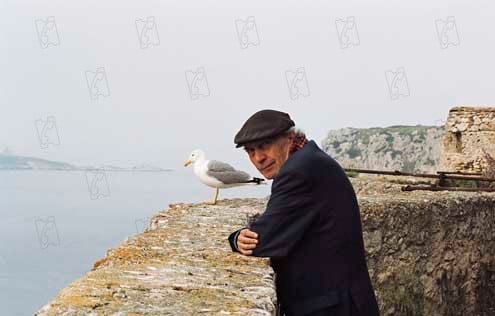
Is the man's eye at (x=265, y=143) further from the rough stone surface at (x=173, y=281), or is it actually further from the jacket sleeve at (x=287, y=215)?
the rough stone surface at (x=173, y=281)

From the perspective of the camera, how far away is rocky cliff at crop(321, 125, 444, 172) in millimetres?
27766

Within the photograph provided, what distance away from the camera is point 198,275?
330 centimetres

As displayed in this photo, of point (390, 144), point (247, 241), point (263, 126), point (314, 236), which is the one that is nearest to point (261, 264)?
point (247, 241)

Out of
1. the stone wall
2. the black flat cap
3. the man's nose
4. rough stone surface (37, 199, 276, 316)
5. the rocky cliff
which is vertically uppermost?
the black flat cap

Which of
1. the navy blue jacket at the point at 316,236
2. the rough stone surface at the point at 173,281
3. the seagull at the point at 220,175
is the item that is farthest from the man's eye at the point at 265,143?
the seagull at the point at 220,175

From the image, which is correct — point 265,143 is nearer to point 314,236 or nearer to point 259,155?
point 259,155

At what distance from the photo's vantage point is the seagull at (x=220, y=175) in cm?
636

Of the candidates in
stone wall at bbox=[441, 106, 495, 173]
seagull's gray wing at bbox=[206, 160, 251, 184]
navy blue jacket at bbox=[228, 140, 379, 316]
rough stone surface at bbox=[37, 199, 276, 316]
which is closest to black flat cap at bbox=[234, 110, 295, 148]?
navy blue jacket at bbox=[228, 140, 379, 316]

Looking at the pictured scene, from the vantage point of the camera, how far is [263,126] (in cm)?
323

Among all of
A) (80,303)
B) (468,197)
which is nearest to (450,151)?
(468,197)

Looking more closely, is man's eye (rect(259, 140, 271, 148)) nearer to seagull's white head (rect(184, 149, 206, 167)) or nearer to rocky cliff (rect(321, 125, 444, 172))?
seagull's white head (rect(184, 149, 206, 167))

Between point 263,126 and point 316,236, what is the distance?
52 cm

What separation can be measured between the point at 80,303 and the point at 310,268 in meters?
0.95

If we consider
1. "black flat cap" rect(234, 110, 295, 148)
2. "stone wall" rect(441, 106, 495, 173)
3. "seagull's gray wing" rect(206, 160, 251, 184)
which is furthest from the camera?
"stone wall" rect(441, 106, 495, 173)
